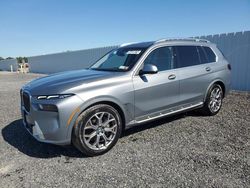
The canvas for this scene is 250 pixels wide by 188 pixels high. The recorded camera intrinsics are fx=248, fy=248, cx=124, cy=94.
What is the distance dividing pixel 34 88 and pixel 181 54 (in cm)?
304

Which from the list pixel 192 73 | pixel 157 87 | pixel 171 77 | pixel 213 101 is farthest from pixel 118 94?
pixel 213 101

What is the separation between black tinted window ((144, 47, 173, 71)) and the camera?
4730mm

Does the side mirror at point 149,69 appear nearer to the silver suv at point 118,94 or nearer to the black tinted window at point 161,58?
the silver suv at point 118,94

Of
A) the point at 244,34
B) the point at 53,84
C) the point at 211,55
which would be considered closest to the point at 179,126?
the point at 211,55

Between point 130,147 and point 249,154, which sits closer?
point 249,154

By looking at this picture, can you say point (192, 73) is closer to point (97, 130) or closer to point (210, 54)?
point (210, 54)

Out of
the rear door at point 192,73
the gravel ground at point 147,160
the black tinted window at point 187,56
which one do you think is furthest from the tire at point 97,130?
the black tinted window at point 187,56

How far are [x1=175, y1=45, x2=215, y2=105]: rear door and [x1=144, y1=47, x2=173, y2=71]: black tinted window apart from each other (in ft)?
0.79

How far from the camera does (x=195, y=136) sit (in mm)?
4738

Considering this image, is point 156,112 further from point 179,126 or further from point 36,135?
point 36,135

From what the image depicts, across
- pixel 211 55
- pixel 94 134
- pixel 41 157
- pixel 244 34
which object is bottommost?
pixel 41 157

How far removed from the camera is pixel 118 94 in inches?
163

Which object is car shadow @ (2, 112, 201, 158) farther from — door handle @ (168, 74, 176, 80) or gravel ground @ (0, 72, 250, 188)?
door handle @ (168, 74, 176, 80)

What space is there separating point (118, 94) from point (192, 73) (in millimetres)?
2008
